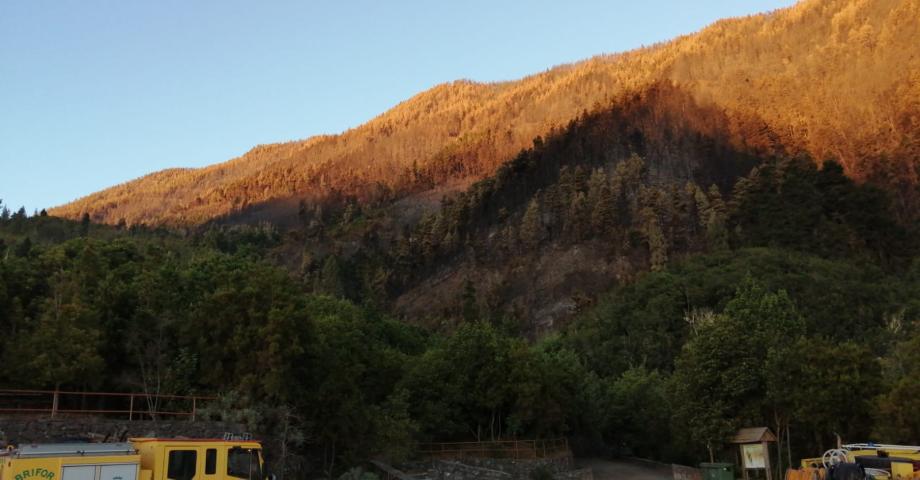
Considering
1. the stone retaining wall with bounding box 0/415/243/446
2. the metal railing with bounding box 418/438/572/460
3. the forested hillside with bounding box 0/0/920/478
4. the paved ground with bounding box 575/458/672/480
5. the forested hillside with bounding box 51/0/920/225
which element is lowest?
the paved ground with bounding box 575/458/672/480

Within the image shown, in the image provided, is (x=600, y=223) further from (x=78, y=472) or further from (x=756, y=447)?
(x=78, y=472)

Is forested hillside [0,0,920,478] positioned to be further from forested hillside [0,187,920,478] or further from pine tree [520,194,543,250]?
pine tree [520,194,543,250]

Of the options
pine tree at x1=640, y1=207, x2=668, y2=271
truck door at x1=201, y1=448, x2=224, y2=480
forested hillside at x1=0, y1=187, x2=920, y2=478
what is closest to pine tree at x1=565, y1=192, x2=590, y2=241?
pine tree at x1=640, y1=207, x2=668, y2=271

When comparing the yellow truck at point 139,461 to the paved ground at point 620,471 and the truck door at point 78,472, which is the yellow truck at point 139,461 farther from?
the paved ground at point 620,471

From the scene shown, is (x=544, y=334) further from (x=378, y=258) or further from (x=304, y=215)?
(x=304, y=215)

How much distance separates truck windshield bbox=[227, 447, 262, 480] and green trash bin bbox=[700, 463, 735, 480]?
21.7 m

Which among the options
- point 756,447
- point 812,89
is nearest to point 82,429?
point 756,447

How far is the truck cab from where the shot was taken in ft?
46.8

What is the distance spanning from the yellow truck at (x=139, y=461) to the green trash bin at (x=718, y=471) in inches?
836

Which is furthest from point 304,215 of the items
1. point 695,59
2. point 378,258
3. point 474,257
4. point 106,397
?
point 106,397

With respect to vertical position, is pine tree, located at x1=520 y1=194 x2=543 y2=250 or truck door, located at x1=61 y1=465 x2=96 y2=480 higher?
pine tree, located at x1=520 y1=194 x2=543 y2=250

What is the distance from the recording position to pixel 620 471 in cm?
4422

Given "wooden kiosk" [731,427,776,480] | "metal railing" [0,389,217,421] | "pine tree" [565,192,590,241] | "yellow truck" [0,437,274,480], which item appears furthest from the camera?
"pine tree" [565,192,590,241]

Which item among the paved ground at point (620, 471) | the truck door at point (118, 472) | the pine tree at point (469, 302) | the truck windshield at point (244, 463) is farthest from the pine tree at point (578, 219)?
the truck door at point (118, 472)
